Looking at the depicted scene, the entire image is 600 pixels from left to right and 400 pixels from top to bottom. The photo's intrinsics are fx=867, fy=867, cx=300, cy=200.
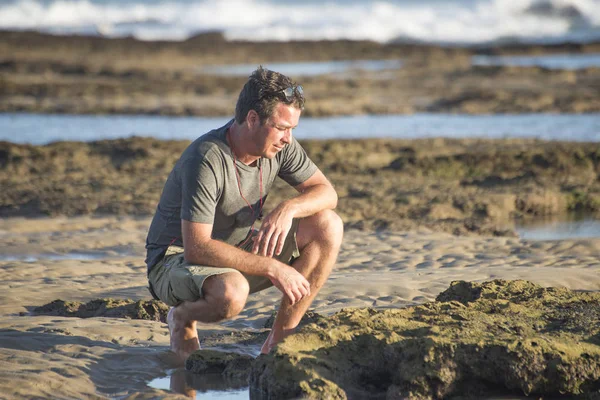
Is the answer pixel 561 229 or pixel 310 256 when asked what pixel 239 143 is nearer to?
pixel 310 256

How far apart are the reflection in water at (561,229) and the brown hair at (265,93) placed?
199 inches

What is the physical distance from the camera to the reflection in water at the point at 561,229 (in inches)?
347

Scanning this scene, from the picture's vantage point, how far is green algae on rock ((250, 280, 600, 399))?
384 centimetres

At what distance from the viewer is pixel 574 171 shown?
38.8 ft

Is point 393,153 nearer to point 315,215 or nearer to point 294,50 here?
point 315,215

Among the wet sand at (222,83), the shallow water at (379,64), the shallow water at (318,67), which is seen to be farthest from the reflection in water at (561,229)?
the shallow water at (318,67)

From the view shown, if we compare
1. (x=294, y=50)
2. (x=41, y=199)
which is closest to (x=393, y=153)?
(x=41, y=199)

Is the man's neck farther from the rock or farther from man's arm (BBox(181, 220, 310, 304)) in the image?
the rock

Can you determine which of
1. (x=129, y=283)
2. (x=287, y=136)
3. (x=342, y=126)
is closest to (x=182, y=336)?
(x=287, y=136)

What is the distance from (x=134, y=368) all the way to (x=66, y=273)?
2.79m

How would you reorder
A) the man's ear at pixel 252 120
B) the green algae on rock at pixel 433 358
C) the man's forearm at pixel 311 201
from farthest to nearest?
the man's forearm at pixel 311 201 < the man's ear at pixel 252 120 < the green algae on rock at pixel 433 358

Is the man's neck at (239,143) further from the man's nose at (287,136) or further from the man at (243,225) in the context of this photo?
the man's nose at (287,136)

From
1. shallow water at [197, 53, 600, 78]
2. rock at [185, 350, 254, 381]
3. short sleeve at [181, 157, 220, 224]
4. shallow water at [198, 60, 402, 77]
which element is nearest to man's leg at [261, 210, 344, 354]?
rock at [185, 350, 254, 381]

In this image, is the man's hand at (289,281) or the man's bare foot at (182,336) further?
the man's bare foot at (182,336)
